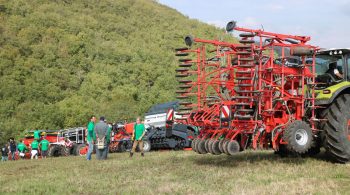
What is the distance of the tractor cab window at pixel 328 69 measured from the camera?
10891mm

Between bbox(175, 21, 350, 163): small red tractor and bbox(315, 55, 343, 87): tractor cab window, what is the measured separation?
0.50ft

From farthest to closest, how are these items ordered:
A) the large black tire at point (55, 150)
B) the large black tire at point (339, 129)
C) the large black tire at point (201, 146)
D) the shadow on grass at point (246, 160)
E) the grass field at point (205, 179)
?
the large black tire at point (55, 150)
the shadow on grass at point (246, 160)
the large black tire at point (201, 146)
the large black tire at point (339, 129)
the grass field at point (205, 179)

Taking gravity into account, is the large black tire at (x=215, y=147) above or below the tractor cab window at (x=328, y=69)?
below

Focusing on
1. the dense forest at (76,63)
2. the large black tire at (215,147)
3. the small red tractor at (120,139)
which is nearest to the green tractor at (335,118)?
the large black tire at (215,147)

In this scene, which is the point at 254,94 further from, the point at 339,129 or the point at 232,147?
the point at 339,129

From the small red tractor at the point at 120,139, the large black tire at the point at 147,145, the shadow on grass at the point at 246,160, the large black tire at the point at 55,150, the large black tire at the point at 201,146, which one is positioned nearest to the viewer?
the large black tire at the point at 201,146

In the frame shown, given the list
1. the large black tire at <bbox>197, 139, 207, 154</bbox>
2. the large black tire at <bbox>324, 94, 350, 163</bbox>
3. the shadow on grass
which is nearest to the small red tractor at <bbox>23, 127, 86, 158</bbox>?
the shadow on grass

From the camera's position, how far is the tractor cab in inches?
426

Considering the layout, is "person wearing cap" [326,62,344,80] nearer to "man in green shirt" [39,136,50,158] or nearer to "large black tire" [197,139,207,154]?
"large black tire" [197,139,207,154]

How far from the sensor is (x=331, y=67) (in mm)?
11156

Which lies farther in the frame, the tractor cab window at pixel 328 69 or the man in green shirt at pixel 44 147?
the man in green shirt at pixel 44 147

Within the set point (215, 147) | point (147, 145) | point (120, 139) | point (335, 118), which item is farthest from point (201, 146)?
point (120, 139)

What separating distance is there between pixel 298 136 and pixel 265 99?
1.01m

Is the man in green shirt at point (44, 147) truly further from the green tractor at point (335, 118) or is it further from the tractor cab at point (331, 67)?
the green tractor at point (335, 118)
